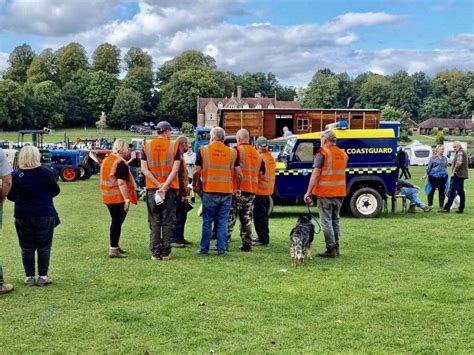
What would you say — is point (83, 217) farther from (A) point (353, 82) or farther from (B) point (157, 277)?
(A) point (353, 82)

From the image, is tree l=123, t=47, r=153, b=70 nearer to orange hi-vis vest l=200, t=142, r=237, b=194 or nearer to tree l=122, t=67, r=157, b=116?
tree l=122, t=67, r=157, b=116

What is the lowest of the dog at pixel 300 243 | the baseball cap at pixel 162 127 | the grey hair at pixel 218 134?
the dog at pixel 300 243

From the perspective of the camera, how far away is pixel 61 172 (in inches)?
1140

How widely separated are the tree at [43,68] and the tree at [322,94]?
55002mm

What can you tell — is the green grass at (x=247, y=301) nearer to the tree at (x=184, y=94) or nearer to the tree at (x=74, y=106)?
the tree at (x=184, y=94)

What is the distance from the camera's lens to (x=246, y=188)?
9.62 m

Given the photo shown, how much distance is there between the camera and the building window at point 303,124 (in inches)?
1016

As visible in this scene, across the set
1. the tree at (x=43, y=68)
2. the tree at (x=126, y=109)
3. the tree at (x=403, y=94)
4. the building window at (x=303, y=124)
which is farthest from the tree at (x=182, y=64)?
the building window at (x=303, y=124)

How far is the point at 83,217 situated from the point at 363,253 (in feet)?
26.1

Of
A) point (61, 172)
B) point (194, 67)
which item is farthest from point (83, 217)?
point (194, 67)

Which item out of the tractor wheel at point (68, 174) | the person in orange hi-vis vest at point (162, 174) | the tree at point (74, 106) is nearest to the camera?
the person in orange hi-vis vest at point (162, 174)

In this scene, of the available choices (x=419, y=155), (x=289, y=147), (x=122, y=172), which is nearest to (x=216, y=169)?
(x=122, y=172)

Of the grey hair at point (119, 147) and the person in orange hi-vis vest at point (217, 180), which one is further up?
the grey hair at point (119, 147)

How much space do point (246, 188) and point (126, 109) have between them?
102 m
